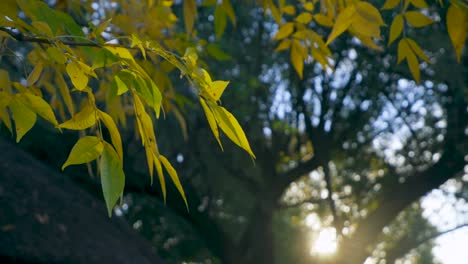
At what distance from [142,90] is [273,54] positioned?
8.52 m

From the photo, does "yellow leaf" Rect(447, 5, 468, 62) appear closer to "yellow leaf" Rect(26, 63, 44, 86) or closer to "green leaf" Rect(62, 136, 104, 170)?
"green leaf" Rect(62, 136, 104, 170)

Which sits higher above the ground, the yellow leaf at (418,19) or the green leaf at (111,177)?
the yellow leaf at (418,19)

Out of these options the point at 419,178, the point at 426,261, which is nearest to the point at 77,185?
the point at 419,178

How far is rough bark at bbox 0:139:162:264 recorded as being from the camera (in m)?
6.02

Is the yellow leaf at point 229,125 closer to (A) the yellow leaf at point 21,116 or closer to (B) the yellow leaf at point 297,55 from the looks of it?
(A) the yellow leaf at point 21,116

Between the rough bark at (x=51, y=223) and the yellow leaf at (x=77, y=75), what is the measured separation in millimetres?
4561

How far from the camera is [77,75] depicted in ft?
5.37

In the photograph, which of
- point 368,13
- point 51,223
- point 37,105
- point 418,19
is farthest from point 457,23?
point 51,223

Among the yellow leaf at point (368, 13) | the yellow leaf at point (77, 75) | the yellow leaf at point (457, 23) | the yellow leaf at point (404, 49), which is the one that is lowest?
the yellow leaf at point (77, 75)

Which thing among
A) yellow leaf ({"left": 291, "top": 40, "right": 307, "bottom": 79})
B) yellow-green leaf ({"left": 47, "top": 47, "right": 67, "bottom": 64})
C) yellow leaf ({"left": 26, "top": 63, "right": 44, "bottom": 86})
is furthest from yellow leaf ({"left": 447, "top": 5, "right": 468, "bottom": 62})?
yellow leaf ({"left": 26, "top": 63, "right": 44, "bottom": 86})

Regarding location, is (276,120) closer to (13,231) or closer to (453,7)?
(13,231)

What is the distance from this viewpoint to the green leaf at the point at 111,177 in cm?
145

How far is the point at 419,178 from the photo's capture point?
9633mm

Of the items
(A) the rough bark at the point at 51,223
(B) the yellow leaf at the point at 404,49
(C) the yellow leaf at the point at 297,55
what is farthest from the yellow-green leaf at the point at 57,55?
(A) the rough bark at the point at 51,223
